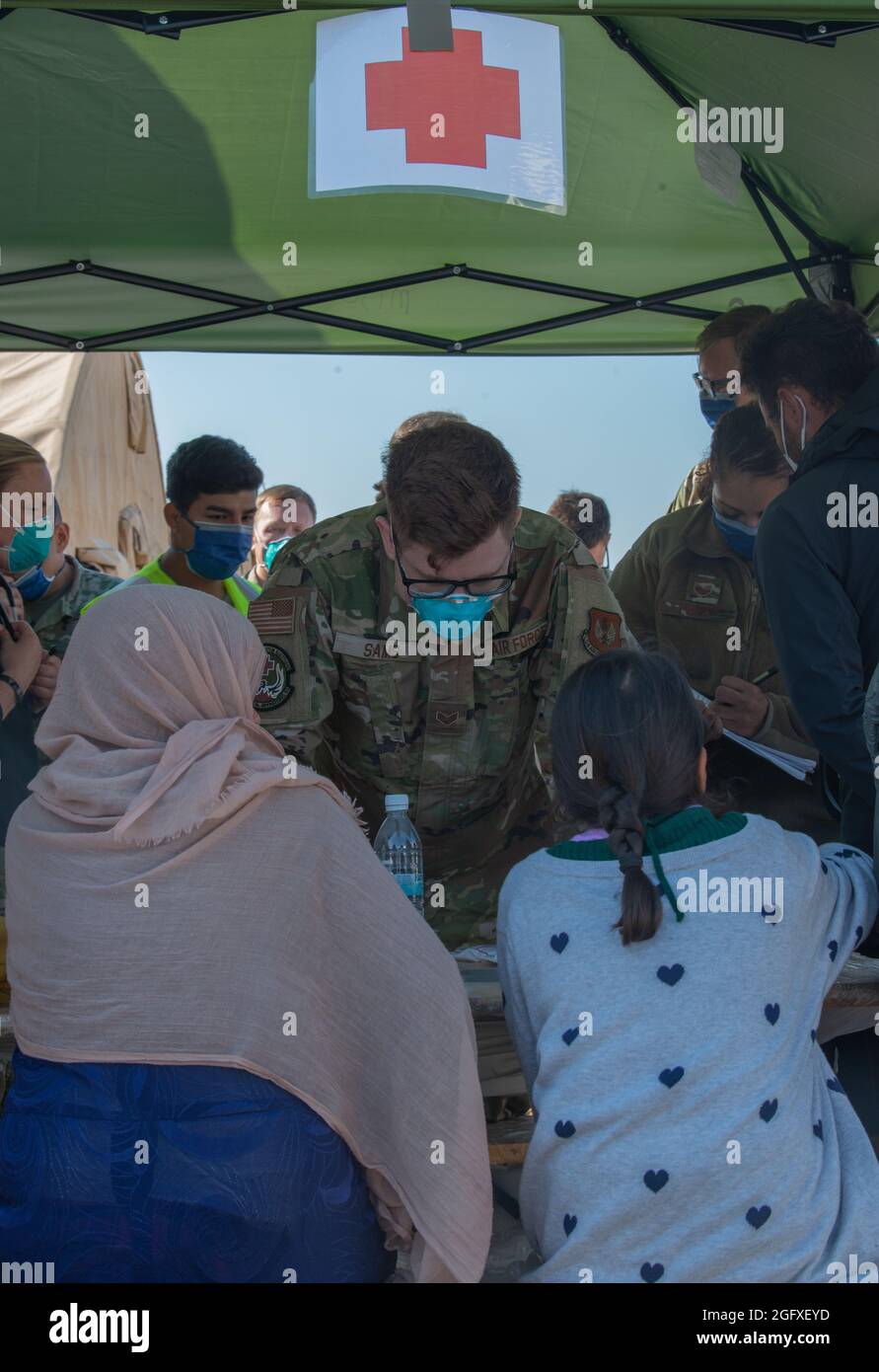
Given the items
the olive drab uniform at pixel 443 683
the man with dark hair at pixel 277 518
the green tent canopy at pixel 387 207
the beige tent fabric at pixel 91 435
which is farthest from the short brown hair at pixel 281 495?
the beige tent fabric at pixel 91 435

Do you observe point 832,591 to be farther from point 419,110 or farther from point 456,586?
point 419,110

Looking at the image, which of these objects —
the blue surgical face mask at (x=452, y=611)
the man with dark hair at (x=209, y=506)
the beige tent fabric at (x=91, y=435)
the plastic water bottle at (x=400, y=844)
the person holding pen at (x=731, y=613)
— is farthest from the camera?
the beige tent fabric at (x=91, y=435)

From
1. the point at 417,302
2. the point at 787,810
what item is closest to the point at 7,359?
the point at 417,302

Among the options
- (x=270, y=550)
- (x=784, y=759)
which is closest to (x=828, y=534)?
(x=784, y=759)

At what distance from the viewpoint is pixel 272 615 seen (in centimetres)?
273

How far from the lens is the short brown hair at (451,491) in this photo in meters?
2.37

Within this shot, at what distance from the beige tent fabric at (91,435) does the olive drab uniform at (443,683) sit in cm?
701

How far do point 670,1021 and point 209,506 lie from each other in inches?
104

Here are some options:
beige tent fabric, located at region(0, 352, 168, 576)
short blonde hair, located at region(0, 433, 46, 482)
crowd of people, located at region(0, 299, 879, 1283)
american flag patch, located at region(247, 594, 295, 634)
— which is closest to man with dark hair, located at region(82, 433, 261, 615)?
short blonde hair, located at region(0, 433, 46, 482)

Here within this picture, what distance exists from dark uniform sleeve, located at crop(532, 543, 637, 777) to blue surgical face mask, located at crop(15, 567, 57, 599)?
139 cm

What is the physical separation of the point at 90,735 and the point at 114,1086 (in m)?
0.46

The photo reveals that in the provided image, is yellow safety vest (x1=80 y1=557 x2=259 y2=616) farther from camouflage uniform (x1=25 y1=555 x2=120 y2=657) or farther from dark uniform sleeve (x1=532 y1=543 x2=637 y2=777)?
dark uniform sleeve (x1=532 y1=543 x2=637 y2=777)

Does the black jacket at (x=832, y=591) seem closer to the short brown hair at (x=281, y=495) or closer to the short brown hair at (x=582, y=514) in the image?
the short brown hair at (x=582, y=514)
